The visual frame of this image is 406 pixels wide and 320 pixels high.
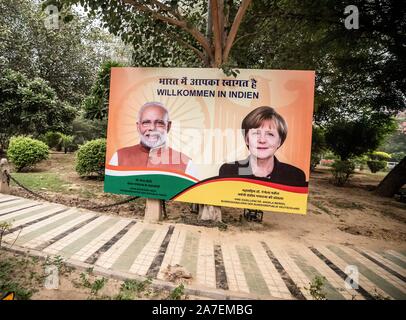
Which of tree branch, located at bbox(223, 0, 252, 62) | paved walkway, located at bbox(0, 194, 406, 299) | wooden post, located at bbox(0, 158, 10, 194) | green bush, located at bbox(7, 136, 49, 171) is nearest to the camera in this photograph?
paved walkway, located at bbox(0, 194, 406, 299)

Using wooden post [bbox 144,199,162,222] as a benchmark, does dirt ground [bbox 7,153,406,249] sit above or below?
below

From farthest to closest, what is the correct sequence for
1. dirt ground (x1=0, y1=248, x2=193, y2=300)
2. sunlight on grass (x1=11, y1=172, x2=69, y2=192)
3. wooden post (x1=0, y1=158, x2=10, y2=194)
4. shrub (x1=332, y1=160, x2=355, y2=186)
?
shrub (x1=332, y1=160, x2=355, y2=186)
sunlight on grass (x1=11, y1=172, x2=69, y2=192)
wooden post (x1=0, y1=158, x2=10, y2=194)
dirt ground (x1=0, y1=248, x2=193, y2=300)

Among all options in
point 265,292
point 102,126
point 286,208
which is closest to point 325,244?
point 286,208

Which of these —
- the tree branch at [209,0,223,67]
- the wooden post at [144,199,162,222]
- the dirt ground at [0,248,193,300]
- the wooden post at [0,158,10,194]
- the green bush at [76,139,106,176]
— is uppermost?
the tree branch at [209,0,223,67]

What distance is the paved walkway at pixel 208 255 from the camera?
4.29 meters

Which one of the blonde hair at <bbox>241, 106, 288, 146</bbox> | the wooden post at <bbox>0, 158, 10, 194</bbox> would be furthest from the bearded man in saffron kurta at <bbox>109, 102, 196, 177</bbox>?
the wooden post at <bbox>0, 158, 10, 194</bbox>

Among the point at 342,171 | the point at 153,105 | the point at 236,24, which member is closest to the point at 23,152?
the point at 153,105

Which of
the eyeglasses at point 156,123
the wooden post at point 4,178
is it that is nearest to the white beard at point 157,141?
the eyeglasses at point 156,123

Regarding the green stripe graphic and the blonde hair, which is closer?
the blonde hair

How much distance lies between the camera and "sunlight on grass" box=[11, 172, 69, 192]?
9.41 metres

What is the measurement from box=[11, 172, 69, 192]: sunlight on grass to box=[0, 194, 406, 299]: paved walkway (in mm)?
2535

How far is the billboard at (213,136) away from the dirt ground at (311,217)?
1.14 m

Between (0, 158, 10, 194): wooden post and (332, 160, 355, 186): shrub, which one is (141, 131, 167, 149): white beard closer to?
(0, 158, 10, 194): wooden post
